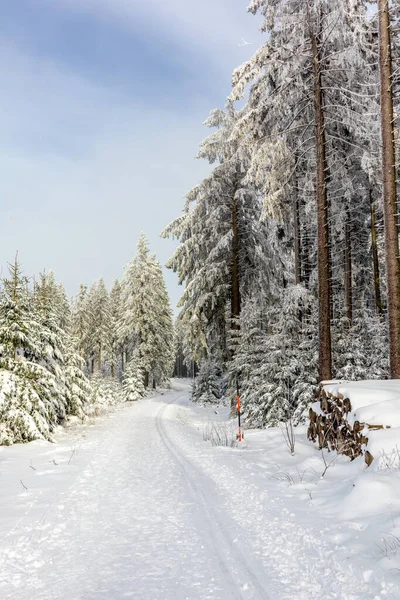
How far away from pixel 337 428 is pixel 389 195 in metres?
5.72

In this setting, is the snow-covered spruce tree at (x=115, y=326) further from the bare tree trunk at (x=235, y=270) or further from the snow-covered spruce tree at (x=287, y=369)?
the snow-covered spruce tree at (x=287, y=369)

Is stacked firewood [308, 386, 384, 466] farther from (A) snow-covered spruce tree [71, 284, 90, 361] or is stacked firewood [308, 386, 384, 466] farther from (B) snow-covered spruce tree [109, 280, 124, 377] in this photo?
(A) snow-covered spruce tree [71, 284, 90, 361]

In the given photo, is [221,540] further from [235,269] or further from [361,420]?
[235,269]

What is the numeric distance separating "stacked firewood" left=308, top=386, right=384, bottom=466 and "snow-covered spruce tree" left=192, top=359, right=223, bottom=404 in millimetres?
17288

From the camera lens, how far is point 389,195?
9586mm

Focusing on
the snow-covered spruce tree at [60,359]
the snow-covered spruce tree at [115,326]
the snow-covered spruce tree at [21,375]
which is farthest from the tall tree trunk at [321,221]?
the snow-covered spruce tree at [115,326]

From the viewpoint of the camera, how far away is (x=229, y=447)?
10.1 meters

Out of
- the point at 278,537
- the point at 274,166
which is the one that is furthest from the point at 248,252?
the point at 278,537

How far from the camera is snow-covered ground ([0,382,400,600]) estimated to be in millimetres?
3465

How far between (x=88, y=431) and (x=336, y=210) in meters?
12.6

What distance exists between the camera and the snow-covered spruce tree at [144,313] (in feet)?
122

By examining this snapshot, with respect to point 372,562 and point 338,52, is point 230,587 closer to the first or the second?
point 372,562

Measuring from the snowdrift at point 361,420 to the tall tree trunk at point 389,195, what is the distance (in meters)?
1.48

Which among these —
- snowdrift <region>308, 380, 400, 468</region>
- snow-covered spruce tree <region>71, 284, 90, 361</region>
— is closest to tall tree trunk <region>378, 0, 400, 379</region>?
snowdrift <region>308, 380, 400, 468</region>
